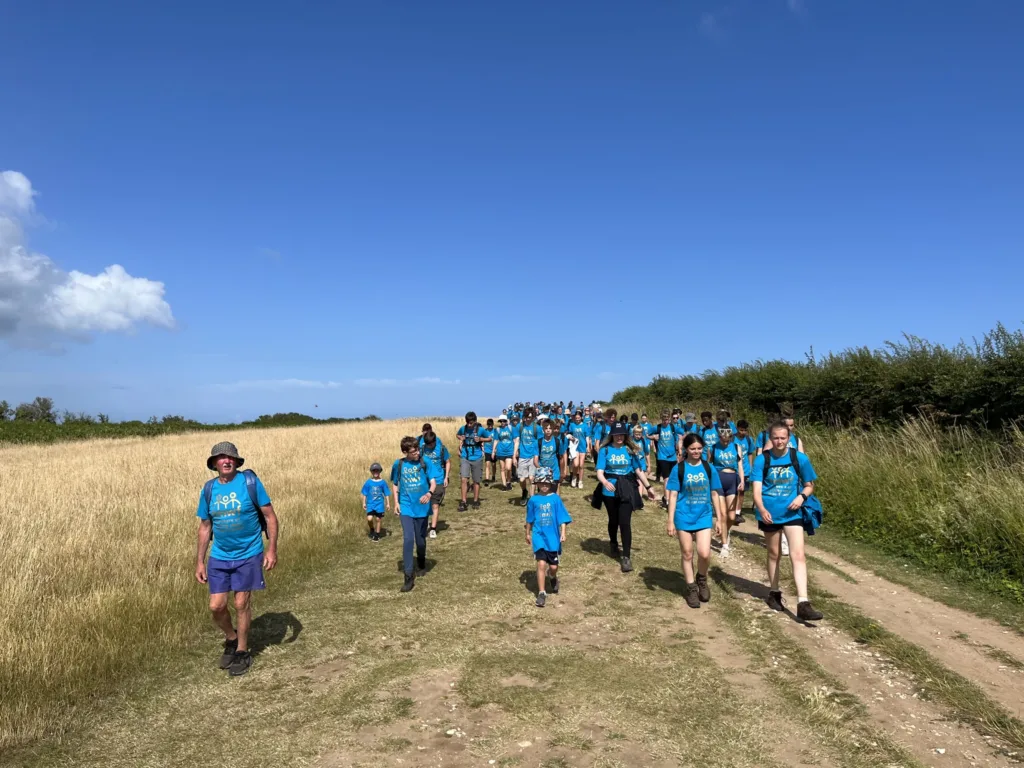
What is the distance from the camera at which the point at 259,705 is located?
4.93 meters

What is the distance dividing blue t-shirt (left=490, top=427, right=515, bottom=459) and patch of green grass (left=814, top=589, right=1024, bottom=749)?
905 centimetres

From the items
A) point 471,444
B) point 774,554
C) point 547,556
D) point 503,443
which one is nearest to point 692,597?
point 774,554

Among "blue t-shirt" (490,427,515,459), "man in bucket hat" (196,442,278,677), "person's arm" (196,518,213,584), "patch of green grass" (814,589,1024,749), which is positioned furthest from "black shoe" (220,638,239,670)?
"blue t-shirt" (490,427,515,459)

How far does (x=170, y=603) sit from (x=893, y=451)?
46.7ft

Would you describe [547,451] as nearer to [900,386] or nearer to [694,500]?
[694,500]

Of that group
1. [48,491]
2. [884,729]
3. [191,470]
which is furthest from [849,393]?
[48,491]

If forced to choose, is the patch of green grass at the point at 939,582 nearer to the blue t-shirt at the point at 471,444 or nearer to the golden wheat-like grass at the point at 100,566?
the blue t-shirt at the point at 471,444

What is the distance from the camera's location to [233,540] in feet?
18.0

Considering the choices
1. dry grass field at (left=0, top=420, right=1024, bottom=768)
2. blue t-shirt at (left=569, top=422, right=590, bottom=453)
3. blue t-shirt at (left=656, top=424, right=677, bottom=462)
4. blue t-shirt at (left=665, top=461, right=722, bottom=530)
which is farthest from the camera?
blue t-shirt at (left=569, top=422, right=590, bottom=453)

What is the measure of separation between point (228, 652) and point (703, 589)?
17.7ft

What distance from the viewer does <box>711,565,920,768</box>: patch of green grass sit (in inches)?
157

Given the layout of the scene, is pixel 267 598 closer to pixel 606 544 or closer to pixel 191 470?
pixel 606 544

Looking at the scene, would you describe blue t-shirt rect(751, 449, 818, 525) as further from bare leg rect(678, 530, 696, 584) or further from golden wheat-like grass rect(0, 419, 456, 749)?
golden wheat-like grass rect(0, 419, 456, 749)

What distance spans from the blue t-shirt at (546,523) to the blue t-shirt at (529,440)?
6.10 metres
